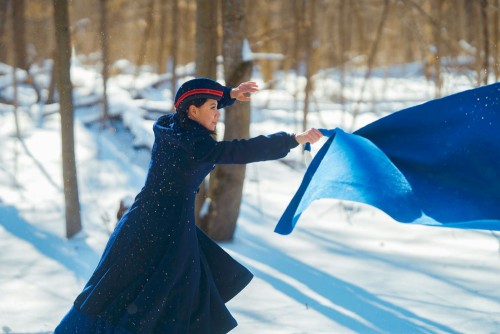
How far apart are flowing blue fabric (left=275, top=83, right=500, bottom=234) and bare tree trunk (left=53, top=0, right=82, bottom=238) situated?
350cm

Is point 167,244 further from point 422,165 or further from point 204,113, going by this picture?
point 422,165

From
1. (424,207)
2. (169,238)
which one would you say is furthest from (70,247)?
(424,207)

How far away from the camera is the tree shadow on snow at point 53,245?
6.10 metres

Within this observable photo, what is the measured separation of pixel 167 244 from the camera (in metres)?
3.36

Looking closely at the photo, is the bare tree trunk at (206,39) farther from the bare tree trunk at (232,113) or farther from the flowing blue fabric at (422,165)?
the flowing blue fabric at (422,165)

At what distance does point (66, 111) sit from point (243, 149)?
12.3ft

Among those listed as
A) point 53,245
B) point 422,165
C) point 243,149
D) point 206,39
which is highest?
point 206,39

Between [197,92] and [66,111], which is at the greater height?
[197,92]

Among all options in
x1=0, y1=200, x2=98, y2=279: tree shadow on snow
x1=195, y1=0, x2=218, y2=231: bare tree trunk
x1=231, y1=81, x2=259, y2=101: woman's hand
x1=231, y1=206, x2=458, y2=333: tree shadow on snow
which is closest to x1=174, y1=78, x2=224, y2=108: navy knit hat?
x1=231, y1=81, x2=259, y2=101: woman's hand

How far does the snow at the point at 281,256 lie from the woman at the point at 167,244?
1.12 metres

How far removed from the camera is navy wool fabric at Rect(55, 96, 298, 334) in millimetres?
3270

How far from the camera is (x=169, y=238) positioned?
11.0 feet

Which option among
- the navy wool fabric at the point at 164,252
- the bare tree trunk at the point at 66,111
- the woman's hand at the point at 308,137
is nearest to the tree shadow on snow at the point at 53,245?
the bare tree trunk at the point at 66,111

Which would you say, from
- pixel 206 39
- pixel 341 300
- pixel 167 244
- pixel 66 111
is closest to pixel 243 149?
pixel 167 244
